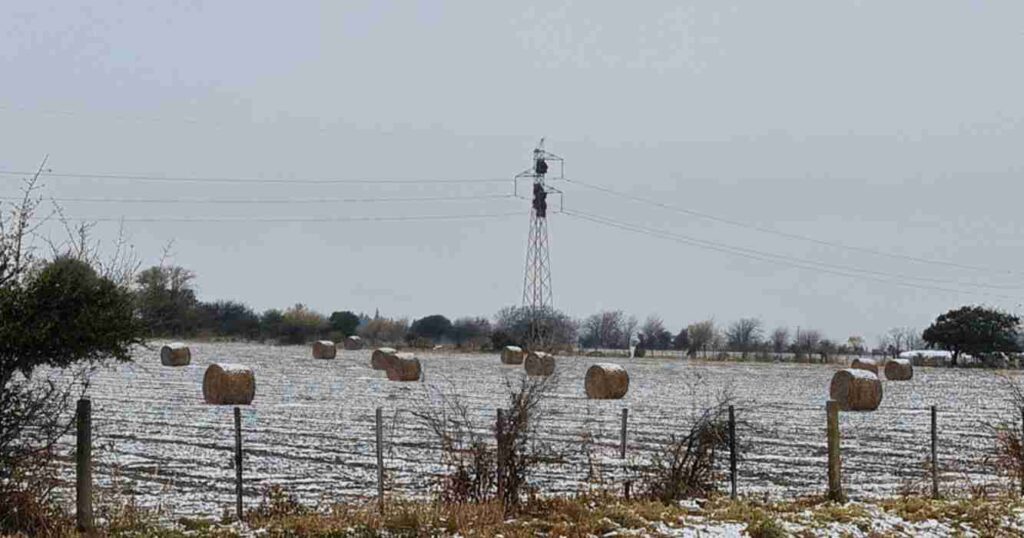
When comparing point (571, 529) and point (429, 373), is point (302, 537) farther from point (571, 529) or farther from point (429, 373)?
point (429, 373)

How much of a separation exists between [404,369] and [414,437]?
24.7 metres

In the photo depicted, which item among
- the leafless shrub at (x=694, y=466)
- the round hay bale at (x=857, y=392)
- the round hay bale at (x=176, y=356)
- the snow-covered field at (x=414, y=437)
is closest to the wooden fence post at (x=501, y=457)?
the snow-covered field at (x=414, y=437)

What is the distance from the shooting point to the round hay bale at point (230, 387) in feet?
107

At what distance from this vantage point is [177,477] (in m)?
16.2

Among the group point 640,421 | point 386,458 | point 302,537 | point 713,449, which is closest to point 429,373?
point 640,421

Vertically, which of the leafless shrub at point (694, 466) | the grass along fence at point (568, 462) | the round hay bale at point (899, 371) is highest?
the round hay bale at point (899, 371)

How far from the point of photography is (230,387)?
32625 mm

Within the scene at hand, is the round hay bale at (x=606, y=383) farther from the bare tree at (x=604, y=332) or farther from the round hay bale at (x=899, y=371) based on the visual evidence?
the bare tree at (x=604, y=332)

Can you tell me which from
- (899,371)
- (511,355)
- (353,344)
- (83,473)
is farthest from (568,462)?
(353,344)

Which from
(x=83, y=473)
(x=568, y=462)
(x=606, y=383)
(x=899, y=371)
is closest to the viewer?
(x=83, y=473)

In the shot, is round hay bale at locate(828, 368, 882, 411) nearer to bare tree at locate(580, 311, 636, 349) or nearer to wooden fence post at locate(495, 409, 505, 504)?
wooden fence post at locate(495, 409, 505, 504)

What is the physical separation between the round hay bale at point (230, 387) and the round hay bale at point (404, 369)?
527 inches

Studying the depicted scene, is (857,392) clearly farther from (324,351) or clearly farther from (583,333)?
(583,333)

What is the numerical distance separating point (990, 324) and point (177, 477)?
3091 inches
